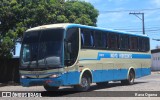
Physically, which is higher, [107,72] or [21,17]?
[21,17]

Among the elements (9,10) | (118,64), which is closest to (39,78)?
(118,64)

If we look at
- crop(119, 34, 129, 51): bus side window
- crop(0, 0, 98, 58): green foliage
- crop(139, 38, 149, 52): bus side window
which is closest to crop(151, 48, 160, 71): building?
crop(0, 0, 98, 58): green foliage

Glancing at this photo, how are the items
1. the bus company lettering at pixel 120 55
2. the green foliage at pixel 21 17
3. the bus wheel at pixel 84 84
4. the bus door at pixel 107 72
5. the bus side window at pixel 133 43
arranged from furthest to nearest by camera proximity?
1. the green foliage at pixel 21 17
2. the bus side window at pixel 133 43
3. the bus company lettering at pixel 120 55
4. the bus door at pixel 107 72
5. the bus wheel at pixel 84 84

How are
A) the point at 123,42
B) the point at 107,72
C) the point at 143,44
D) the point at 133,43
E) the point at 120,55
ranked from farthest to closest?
the point at 143,44, the point at 133,43, the point at 123,42, the point at 120,55, the point at 107,72

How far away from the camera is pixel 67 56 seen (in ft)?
61.9

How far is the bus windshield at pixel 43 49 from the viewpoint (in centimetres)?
1858

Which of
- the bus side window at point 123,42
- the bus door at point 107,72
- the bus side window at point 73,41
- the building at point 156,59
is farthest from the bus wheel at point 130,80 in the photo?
the building at point 156,59

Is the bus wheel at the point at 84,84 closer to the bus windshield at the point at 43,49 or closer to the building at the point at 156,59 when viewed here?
the bus windshield at the point at 43,49

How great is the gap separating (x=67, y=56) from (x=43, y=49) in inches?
46.4

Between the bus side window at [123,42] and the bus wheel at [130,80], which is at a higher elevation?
the bus side window at [123,42]

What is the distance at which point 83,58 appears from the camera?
2016cm

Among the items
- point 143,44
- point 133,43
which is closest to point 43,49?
point 133,43

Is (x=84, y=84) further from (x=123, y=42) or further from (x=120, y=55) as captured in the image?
(x=123, y=42)

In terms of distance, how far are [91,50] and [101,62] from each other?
148cm
